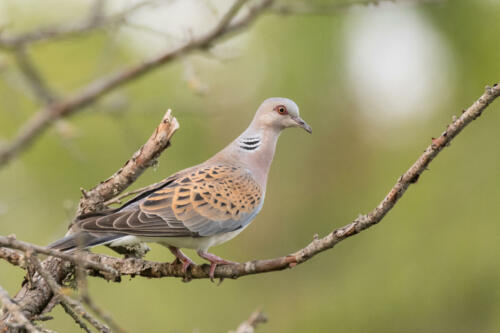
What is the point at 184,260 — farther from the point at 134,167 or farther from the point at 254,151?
the point at 254,151

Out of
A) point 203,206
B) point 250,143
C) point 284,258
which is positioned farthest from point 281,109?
point 284,258

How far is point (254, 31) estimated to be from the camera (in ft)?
28.4

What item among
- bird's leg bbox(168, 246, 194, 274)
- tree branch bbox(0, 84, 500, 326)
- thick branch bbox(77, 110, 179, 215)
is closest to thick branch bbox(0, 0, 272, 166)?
thick branch bbox(77, 110, 179, 215)

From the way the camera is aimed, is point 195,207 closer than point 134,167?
No

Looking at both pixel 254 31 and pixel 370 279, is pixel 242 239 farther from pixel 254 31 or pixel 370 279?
pixel 254 31

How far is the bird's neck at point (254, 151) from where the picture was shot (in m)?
4.16

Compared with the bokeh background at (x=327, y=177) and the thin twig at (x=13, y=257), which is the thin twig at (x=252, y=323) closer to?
the thin twig at (x=13, y=257)

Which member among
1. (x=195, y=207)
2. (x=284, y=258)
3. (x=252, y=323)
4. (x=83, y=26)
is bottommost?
(x=252, y=323)

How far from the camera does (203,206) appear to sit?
3689 mm

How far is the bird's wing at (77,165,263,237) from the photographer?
341 cm

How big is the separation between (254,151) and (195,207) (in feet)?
2.40

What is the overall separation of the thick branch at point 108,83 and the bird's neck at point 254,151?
88 centimetres

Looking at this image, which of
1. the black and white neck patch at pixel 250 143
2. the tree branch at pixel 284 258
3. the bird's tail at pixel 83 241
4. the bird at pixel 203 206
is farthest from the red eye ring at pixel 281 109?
the bird's tail at pixel 83 241

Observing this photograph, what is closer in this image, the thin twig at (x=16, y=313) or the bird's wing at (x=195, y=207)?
the thin twig at (x=16, y=313)
